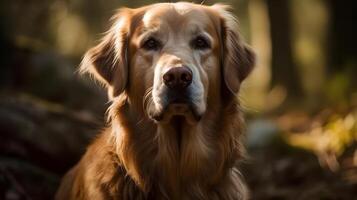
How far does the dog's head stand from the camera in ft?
18.5

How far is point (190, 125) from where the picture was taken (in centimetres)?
604

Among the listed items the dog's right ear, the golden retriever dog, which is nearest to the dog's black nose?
the golden retriever dog

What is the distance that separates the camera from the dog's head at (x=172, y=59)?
222 inches

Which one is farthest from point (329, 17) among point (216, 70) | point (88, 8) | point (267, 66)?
point (88, 8)

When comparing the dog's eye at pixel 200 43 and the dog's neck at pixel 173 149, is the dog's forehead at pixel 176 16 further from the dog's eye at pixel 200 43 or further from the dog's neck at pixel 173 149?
the dog's neck at pixel 173 149

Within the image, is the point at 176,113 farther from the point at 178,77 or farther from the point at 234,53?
the point at 234,53

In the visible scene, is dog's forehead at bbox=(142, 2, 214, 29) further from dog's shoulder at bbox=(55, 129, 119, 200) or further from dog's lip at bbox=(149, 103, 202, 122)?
dog's shoulder at bbox=(55, 129, 119, 200)

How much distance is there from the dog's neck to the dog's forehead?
70 cm

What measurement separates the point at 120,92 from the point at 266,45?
47.7 ft

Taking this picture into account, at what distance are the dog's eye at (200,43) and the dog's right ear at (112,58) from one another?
1.93 ft

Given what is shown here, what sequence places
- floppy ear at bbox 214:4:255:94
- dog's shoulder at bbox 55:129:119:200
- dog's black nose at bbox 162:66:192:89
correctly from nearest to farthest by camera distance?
dog's black nose at bbox 162:66:192:89
dog's shoulder at bbox 55:129:119:200
floppy ear at bbox 214:4:255:94

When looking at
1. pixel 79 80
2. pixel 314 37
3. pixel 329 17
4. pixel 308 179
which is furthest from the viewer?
pixel 314 37

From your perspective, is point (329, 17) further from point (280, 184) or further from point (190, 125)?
point (190, 125)

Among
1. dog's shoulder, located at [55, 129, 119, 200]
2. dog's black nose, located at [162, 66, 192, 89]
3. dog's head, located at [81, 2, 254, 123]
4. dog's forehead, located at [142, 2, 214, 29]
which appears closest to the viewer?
dog's black nose, located at [162, 66, 192, 89]
